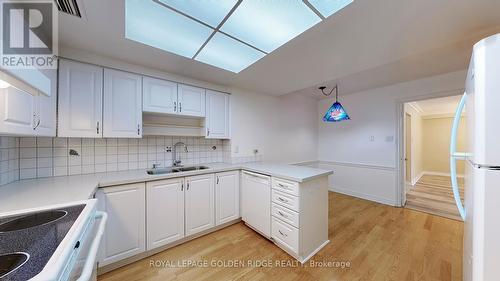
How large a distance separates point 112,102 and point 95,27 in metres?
0.75

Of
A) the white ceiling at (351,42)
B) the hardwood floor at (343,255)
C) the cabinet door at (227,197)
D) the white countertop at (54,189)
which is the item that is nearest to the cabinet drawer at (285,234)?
the hardwood floor at (343,255)

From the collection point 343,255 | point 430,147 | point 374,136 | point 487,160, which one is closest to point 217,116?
point 343,255

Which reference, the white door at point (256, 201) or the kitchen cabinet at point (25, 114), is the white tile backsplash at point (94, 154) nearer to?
the kitchen cabinet at point (25, 114)

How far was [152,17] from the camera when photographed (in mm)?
1369

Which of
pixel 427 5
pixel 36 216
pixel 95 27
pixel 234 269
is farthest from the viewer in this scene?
pixel 234 269

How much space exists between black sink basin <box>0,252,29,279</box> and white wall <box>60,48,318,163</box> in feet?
6.33

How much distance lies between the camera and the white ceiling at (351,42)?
1.24 metres

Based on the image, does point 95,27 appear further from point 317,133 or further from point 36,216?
point 317,133

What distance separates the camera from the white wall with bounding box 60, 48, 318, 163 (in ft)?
9.26

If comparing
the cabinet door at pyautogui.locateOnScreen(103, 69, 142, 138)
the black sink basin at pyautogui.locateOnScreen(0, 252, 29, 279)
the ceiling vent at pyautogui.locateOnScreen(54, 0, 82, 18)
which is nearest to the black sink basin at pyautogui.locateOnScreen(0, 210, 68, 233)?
the black sink basin at pyautogui.locateOnScreen(0, 252, 29, 279)

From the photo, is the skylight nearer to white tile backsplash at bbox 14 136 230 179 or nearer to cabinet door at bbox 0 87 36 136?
cabinet door at bbox 0 87 36 136

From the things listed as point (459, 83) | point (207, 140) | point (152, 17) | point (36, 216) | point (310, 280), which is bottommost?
point (310, 280)

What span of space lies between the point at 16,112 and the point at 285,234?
235 cm

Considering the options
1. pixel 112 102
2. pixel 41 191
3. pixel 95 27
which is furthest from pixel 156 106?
pixel 41 191
